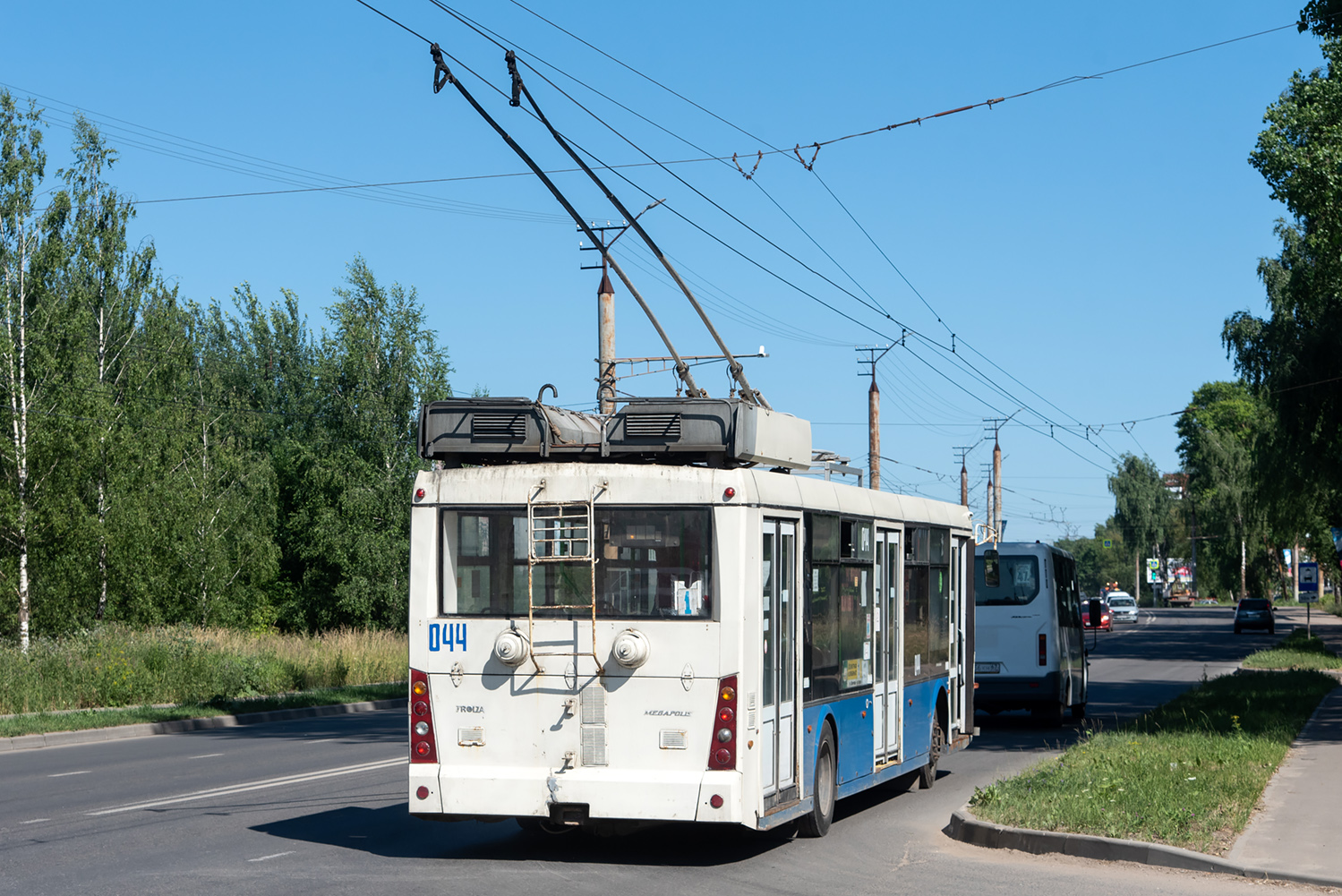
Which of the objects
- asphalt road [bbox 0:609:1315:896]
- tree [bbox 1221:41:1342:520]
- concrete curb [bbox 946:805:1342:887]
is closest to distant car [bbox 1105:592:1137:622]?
tree [bbox 1221:41:1342:520]

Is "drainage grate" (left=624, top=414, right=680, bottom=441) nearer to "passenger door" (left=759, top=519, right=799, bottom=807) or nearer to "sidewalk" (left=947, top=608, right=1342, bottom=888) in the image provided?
"passenger door" (left=759, top=519, right=799, bottom=807)

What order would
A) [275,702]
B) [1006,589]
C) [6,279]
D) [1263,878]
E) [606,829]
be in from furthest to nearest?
1. [6,279]
2. [275,702]
3. [1006,589]
4. [606,829]
5. [1263,878]

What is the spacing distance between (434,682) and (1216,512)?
A: 78.8m

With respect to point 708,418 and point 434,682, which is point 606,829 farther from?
point 708,418

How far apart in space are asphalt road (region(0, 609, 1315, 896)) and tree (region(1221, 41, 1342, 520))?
28.4 ft

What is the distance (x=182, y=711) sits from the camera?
2344 cm

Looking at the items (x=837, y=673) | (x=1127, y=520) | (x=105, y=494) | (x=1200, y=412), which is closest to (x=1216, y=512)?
(x=1200, y=412)

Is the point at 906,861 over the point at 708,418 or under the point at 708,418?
under

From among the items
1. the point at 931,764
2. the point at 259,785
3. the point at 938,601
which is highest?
the point at 938,601

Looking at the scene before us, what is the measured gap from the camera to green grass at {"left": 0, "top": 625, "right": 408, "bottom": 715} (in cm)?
2336

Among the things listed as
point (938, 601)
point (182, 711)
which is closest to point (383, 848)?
point (938, 601)

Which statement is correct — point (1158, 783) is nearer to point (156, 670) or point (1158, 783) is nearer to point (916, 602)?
point (916, 602)

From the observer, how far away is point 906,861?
32.7ft

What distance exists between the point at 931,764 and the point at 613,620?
601 centimetres
